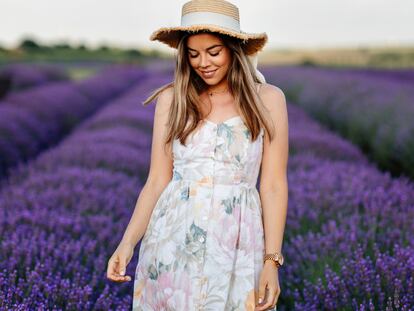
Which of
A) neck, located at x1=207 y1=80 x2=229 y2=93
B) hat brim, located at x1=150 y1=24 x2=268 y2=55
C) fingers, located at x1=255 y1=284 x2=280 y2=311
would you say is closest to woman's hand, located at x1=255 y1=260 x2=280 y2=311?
fingers, located at x1=255 y1=284 x2=280 y2=311

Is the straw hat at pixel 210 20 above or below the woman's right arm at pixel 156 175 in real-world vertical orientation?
above

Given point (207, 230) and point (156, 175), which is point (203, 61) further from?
point (207, 230)

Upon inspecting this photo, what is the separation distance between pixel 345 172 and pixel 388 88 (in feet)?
17.0

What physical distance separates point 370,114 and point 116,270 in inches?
264

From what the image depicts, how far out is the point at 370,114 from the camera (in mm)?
8031

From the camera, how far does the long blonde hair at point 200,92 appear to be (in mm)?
1933

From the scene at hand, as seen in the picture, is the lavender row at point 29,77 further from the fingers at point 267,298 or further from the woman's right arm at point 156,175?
the fingers at point 267,298

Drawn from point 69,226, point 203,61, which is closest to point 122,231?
point 69,226

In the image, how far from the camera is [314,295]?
9.26ft

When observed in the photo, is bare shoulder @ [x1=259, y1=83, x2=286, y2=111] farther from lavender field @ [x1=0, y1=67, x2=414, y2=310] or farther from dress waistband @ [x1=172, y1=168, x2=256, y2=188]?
lavender field @ [x1=0, y1=67, x2=414, y2=310]

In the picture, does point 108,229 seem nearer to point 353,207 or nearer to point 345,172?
point 353,207

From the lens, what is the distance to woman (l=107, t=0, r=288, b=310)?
185cm

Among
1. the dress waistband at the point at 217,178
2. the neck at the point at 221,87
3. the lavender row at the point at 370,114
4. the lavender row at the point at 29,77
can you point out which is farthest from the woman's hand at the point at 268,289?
the lavender row at the point at 29,77

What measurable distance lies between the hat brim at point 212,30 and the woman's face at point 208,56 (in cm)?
4
